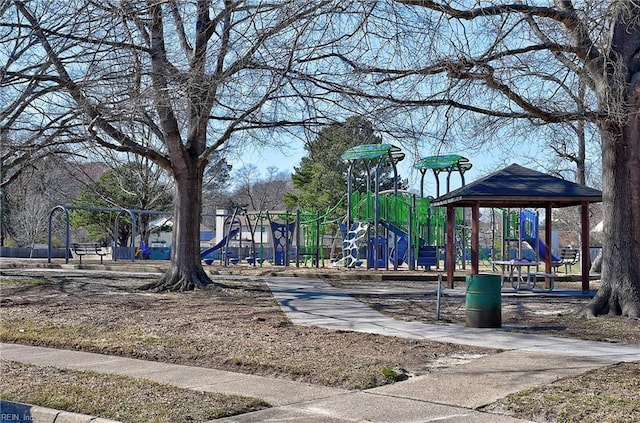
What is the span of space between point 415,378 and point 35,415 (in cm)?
385

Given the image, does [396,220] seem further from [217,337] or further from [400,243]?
[217,337]

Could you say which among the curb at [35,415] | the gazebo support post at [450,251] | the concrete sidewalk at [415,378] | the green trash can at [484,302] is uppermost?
the gazebo support post at [450,251]

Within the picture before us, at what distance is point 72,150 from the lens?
21.2 m

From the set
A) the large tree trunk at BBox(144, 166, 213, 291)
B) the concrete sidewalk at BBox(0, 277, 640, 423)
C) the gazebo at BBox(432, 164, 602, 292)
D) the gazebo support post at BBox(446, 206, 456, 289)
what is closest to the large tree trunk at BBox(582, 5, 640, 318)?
the concrete sidewalk at BBox(0, 277, 640, 423)

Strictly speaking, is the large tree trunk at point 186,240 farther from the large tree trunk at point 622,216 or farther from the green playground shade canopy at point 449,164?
the green playground shade canopy at point 449,164

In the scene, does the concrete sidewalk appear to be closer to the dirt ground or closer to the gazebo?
the dirt ground

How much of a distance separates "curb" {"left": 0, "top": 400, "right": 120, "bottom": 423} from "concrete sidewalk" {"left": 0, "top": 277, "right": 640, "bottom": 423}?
128 cm

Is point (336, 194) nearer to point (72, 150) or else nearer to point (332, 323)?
point (72, 150)

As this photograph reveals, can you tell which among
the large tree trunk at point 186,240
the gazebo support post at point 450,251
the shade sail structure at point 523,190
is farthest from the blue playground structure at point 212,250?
the shade sail structure at point 523,190

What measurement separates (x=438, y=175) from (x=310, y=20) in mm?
23574

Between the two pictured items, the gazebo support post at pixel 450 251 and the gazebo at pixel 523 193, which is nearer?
the gazebo at pixel 523 193

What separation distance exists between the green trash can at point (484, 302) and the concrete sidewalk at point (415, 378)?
29cm

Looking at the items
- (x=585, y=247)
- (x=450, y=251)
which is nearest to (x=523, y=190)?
(x=585, y=247)

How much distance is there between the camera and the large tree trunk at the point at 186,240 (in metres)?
18.8
